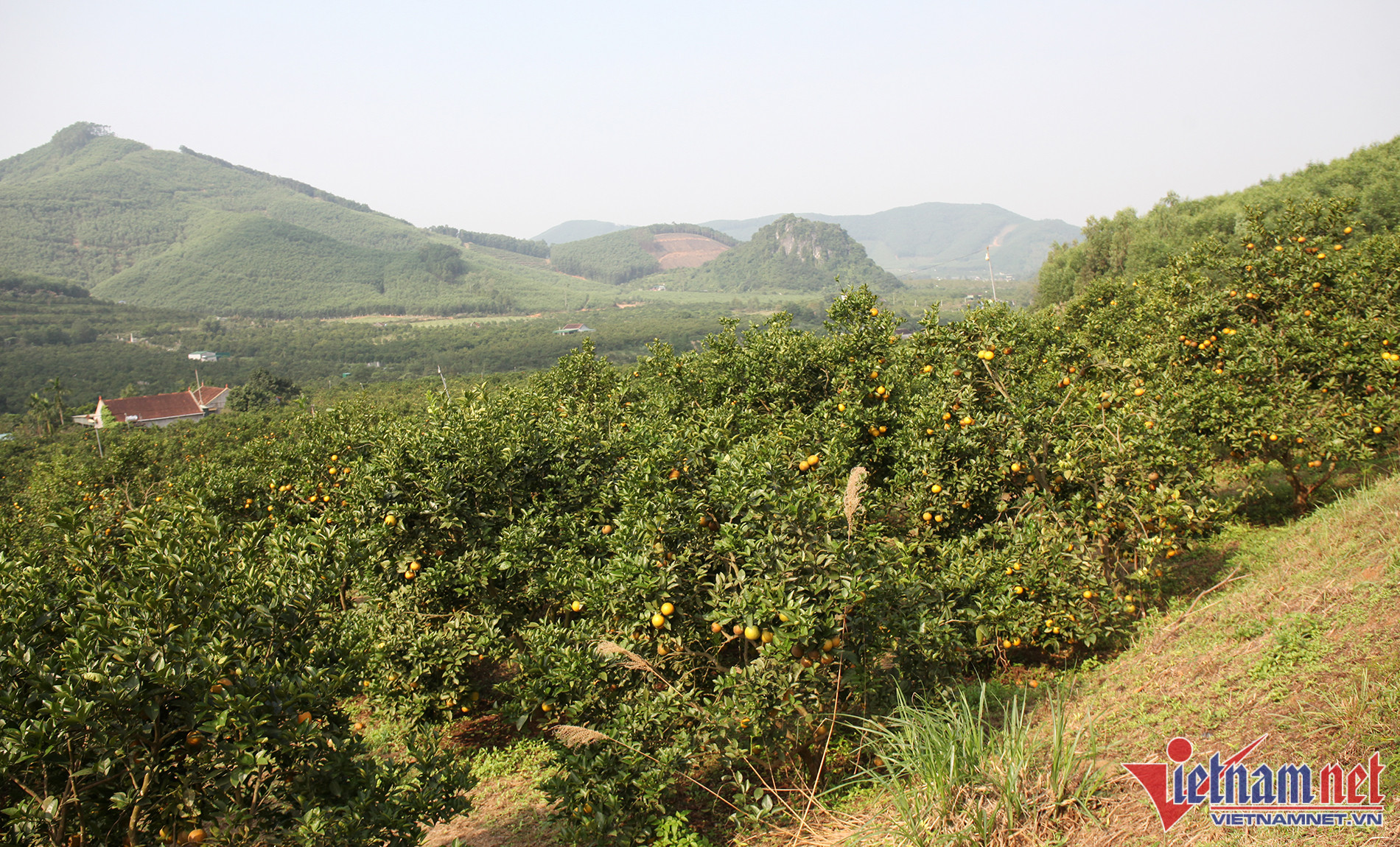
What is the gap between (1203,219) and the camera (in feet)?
117

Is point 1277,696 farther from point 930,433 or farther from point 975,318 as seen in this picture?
point 975,318

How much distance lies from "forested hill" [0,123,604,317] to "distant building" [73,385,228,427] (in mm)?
70986

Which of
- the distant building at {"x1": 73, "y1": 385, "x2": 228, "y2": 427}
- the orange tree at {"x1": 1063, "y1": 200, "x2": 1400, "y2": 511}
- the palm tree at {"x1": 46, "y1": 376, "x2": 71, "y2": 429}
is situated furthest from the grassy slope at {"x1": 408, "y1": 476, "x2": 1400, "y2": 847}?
the palm tree at {"x1": 46, "y1": 376, "x2": 71, "y2": 429}

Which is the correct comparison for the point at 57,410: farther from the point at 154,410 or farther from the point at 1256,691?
the point at 1256,691

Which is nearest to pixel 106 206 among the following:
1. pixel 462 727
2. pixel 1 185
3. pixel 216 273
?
pixel 1 185

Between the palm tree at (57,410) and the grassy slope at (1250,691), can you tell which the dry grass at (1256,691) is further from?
the palm tree at (57,410)

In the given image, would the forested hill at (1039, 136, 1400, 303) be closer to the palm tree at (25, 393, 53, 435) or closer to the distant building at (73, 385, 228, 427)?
the distant building at (73, 385, 228, 427)

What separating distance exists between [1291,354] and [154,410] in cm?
6722

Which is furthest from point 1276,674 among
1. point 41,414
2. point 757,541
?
point 41,414

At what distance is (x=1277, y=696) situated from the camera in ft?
13.6

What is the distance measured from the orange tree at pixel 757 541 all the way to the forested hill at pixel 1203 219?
1578 centimetres

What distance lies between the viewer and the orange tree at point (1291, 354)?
8.25m

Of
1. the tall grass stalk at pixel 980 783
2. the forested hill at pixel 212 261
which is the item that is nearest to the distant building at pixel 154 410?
the tall grass stalk at pixel 980 783

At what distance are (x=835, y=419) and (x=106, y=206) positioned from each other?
220424 mm
